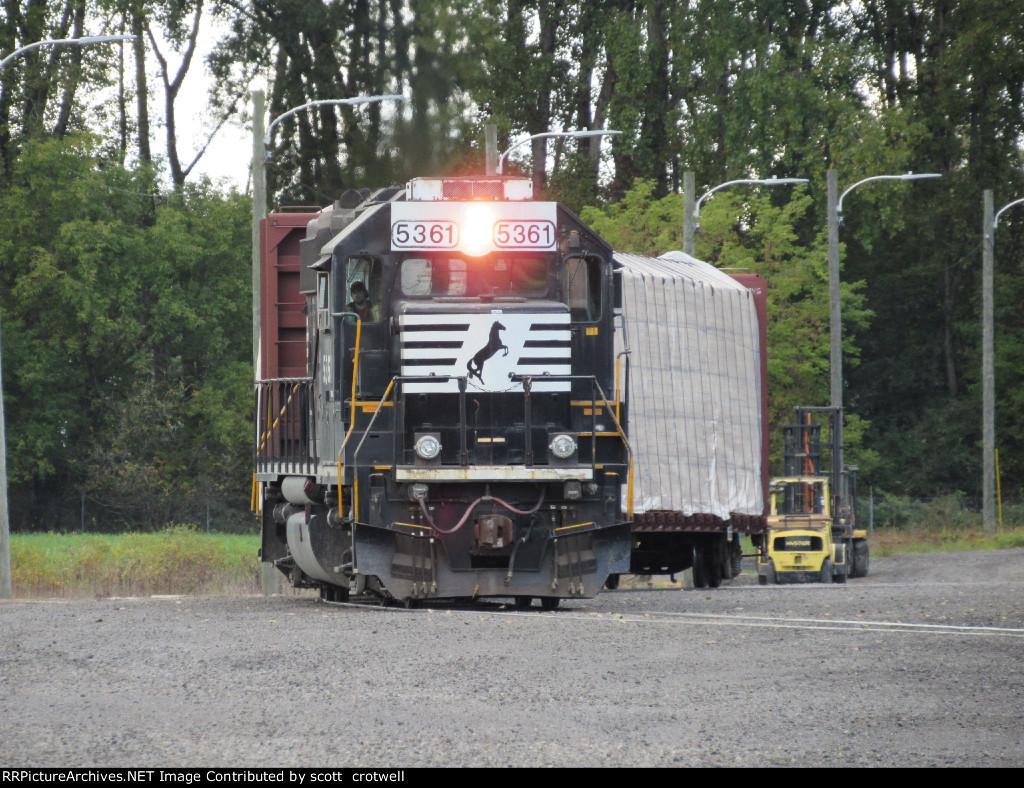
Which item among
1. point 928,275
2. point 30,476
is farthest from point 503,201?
point 928,275

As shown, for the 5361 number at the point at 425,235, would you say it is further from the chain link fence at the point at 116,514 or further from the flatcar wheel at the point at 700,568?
the chain link fence at the point at 116,514

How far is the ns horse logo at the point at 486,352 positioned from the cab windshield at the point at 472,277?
465 millimetres

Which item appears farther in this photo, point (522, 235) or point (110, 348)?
point (110, 348)

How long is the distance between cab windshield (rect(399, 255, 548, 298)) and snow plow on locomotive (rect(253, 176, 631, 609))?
0.01m

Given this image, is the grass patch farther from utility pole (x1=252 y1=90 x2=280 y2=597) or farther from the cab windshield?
the cab windshield

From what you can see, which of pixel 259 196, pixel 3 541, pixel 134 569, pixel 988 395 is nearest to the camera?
pixel 3 541

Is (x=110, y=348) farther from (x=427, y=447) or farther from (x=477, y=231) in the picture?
(x=427, y=447)

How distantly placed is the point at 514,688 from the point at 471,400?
5884 millimetres

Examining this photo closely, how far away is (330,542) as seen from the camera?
1562 centimetres

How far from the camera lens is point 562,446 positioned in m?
14.4

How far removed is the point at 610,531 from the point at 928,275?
4168cm

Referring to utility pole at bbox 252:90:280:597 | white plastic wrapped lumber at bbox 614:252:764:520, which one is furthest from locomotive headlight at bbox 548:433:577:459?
utility pole at bbox 252:90:280:597

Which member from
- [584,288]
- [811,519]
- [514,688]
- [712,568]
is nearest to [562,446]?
[584,288]
